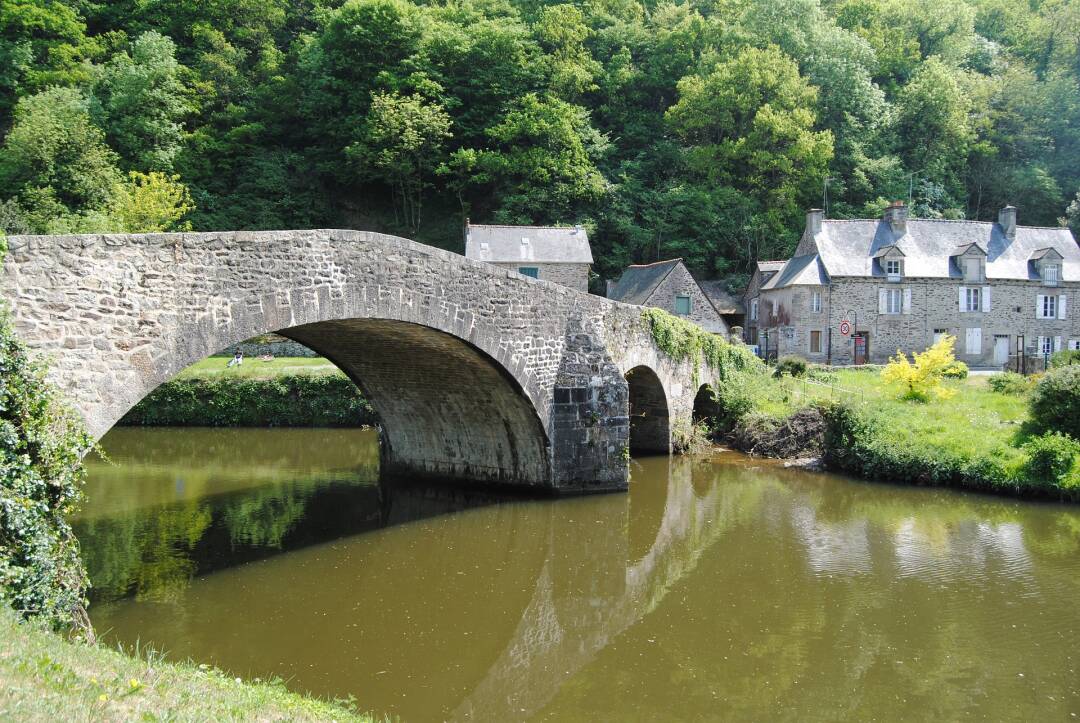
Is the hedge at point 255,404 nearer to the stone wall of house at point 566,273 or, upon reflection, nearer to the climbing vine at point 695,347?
the climbing vine at point 695,347

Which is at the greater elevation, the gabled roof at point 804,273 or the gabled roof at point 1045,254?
the gabled roof at point 1045,254

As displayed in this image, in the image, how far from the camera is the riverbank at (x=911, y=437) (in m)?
13.5

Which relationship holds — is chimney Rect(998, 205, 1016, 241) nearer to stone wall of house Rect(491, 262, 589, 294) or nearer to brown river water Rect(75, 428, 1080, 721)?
stone wall of house Rect(491, 262, 589, 294)

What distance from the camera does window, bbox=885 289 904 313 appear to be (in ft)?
100

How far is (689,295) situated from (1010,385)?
14.5 m

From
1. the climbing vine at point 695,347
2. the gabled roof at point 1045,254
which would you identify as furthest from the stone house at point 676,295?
the gabled roof at point 1045,254

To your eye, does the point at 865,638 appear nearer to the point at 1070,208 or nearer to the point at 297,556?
the point at 297,556

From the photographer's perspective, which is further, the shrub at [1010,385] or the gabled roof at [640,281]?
the gabled roof at [640,281]

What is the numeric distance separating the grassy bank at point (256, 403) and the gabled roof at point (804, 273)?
1762 cm

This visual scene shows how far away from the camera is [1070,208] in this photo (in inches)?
1463

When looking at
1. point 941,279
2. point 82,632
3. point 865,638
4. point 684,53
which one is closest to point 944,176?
point 941,279

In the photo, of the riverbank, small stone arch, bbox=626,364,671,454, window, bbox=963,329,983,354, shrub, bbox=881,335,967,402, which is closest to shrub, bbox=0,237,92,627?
small stone arch, bbox=626,364,671,454

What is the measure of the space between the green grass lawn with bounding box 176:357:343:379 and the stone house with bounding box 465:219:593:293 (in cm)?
959

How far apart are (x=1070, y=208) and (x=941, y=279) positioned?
1252 cm
